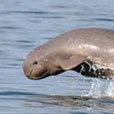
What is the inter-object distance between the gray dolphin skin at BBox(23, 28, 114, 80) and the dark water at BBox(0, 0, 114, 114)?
459 millimetres

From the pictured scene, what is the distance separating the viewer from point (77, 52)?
14.0 meters

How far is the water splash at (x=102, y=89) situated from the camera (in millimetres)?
14570

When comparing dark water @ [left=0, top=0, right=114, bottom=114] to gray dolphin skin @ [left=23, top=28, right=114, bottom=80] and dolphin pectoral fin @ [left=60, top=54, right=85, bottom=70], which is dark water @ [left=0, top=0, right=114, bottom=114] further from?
dolphin pectoral fin @ [left=60, top=54, right=85, bottom=70]

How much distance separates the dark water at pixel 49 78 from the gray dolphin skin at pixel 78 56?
459mm

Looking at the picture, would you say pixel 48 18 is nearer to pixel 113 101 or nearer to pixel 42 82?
pixel 42 82

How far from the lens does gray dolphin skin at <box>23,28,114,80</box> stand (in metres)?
13.9

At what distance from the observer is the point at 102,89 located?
15031 mm

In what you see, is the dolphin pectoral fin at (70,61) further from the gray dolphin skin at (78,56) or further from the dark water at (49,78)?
the dark water at (49,78)

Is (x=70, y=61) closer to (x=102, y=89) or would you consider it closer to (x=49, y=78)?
(x=102, y=89)

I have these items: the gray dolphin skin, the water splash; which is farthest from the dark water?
the gray dolphin skin

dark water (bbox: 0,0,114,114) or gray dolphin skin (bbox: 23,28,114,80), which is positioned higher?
gray dolphin skin (bbox: 23,28,114,80)

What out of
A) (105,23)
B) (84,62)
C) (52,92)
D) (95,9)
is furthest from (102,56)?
(95,9)

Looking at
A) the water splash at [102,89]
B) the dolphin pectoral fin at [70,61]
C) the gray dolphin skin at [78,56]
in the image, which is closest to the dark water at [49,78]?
the water splash at [102,89]

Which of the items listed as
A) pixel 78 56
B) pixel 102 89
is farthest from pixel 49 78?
pixel 78 56
